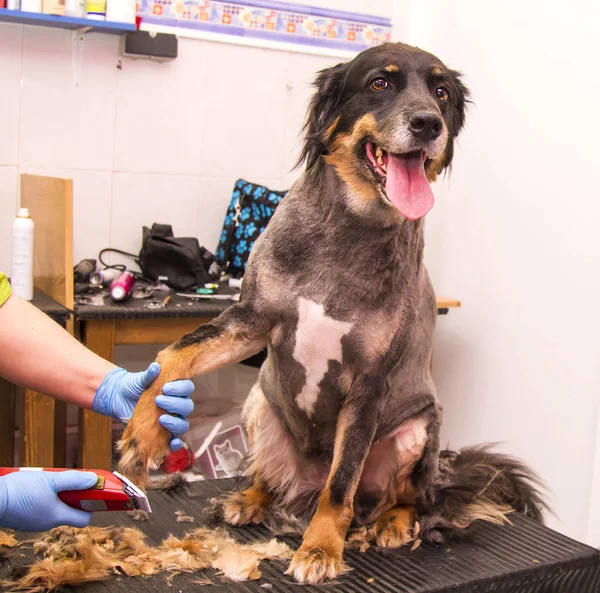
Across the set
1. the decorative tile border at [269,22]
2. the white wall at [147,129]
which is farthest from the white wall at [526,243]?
the white wall at [147,129]

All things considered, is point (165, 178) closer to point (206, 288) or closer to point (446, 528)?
point (206, 288)

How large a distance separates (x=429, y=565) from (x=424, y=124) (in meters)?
0.94

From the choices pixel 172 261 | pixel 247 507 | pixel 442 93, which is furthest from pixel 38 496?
pixel 172 261

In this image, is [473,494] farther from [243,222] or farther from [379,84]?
[243,222]

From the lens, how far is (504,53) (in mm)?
3299

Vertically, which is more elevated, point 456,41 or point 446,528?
point 456,41

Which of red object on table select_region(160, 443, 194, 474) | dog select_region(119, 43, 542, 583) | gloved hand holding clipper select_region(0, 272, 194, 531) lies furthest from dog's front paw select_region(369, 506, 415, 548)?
red object on table select_region(160, 443, 194, 474)

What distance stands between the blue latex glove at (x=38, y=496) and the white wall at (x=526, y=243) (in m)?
1.94

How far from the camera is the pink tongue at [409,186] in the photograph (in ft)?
5.46

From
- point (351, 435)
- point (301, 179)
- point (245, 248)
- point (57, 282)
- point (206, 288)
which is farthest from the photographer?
point (245, 248)

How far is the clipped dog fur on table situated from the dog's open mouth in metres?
0.78

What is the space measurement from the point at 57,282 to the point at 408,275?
5.02ft

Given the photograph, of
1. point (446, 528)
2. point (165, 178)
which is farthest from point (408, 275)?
point (165, 178)

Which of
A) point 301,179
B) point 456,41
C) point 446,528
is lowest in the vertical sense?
point 446,528
